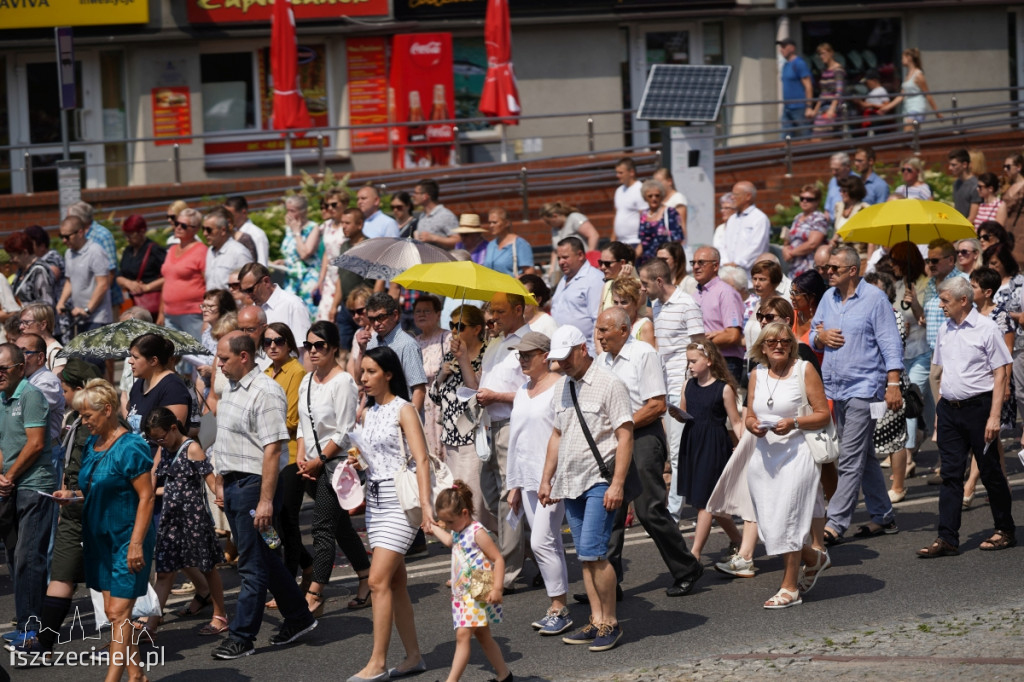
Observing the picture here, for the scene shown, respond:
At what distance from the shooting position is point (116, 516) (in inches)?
311

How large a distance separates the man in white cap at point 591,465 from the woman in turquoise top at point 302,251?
706 centimetres

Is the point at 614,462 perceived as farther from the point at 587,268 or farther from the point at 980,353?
the point at 587,268

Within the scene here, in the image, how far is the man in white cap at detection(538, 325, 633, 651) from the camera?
8195 mm

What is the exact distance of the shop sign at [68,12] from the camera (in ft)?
78.4

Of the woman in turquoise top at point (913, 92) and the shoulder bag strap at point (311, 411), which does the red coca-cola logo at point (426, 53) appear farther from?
the shoulder bag strap at point (311, 411)

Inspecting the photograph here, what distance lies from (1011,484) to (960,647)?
4.38 meters

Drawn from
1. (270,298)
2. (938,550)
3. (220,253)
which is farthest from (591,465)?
(220,253)

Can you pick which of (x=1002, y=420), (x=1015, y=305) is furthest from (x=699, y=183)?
(x=1002, y=420)

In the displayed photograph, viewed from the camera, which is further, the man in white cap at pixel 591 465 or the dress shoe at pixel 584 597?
the dress shoe at pixel 584 597

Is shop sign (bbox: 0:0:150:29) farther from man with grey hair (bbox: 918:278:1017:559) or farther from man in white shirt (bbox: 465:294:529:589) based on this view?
man with grey hair (bbox: 918:278:1017:559)

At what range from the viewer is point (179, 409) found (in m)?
9.29

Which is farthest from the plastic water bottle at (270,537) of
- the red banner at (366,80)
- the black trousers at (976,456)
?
the red banner at (366,80)

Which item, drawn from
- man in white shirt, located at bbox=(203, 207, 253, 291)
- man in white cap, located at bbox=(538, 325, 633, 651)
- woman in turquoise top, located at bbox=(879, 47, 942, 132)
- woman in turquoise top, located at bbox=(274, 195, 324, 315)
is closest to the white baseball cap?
man in white cap, located at bbox=(538, 325, 633, 651)

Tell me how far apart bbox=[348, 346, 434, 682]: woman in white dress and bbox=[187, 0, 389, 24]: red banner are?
17617 mm
